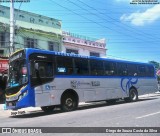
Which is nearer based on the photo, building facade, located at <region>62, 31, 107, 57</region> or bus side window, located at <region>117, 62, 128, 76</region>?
bus side window, located at <region>117, 62, 128, 76</region>

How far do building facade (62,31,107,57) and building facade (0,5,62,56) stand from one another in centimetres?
98

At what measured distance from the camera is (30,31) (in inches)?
1169

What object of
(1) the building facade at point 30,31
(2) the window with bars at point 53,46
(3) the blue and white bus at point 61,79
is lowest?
(3) the blue and white bus at point 61,79

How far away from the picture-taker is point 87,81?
1884 cm

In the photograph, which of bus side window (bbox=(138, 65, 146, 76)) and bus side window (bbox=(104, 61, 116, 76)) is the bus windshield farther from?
bus side window (bbox=(138, 65, 146, 76))

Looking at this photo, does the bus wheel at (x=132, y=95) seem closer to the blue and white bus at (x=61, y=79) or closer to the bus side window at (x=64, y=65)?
the blue and white bus at (x=61, y=79)

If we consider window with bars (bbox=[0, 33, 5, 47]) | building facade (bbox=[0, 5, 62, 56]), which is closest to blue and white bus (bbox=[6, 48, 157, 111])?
building facade (bbox=[0, 5, 62, 56])

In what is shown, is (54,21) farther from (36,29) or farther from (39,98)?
(39,98)

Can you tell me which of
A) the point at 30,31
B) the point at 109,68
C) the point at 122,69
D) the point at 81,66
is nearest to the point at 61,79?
the point at 81,66

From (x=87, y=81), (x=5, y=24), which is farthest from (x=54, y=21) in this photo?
(x=87, y=81)

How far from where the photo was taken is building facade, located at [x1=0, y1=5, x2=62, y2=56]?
2788cm

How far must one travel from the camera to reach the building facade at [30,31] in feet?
91.5

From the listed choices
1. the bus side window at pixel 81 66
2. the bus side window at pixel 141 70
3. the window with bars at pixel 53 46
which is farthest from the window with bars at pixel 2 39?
the bus side window at pixel 141 70

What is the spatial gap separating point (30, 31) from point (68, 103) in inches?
545
